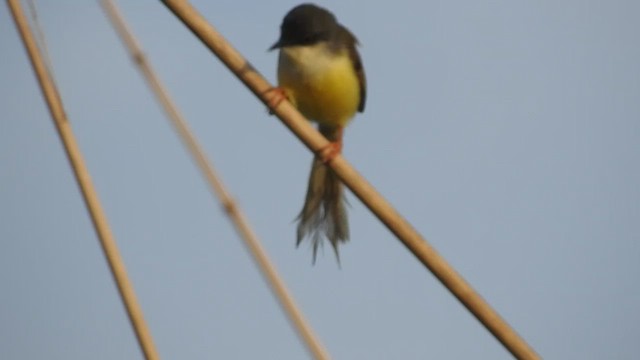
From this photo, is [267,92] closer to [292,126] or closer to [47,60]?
[292,126]

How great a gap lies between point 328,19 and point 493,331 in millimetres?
1960

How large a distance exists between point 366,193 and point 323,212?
4.07ft

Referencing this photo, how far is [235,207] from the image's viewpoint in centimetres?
221

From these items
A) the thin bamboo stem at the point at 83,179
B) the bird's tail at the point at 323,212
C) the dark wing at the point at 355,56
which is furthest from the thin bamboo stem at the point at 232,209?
the dark wing at the point at 355,56

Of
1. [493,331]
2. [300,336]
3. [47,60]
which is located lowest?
[493,331]

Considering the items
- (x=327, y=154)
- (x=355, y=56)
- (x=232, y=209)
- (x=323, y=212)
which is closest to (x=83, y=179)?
(x=232, y=209)

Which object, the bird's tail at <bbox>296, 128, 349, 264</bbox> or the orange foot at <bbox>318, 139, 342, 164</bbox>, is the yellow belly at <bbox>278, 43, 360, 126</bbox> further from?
the orange foot at <bbox>318, 139, 342, 164</bbox>

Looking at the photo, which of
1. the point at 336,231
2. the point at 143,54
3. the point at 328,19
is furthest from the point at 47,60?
the point at 328,19

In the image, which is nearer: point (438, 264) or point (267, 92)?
point (438, 264)

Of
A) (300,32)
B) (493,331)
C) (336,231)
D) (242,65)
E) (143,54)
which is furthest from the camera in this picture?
(300,32)

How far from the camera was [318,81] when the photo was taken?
3.29 metres

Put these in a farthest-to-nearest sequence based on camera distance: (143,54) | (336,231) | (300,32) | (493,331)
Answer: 1. (300,32)
2. (336,231)
3. (143,54)
4. (493,331)

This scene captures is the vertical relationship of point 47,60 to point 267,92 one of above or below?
above

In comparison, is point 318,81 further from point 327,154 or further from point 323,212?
point 327,154
